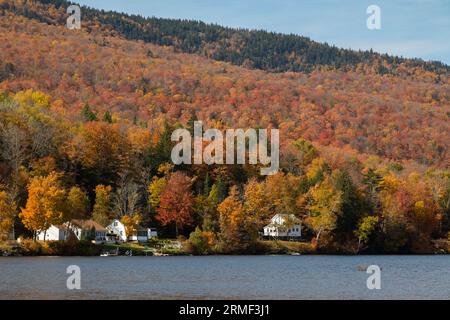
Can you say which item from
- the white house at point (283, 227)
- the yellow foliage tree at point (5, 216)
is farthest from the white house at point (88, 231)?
the white house at point (283, 227)

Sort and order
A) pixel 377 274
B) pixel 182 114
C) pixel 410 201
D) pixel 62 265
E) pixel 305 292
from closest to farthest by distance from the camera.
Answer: pixel 305 292, pixel 377 274, pixel 62 265, pixel 410 201, pixel 182 114

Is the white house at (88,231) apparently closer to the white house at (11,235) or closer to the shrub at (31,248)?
the white house at (11,235)

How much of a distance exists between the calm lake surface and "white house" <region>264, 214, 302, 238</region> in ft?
99.8

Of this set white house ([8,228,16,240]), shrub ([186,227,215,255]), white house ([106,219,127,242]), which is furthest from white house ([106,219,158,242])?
white house ([8,228,16,240])

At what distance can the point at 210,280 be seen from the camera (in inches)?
2440

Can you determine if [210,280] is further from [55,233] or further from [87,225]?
[87,225]

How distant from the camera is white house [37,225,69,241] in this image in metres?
96.5

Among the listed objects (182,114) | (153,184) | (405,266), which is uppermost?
(182,114)

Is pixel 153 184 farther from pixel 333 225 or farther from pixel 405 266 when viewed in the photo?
pixel 405 266

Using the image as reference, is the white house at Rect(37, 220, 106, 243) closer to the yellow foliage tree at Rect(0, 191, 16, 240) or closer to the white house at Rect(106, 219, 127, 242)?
the white house at Rect(106, 219, 127, 242)

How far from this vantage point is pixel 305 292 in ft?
178

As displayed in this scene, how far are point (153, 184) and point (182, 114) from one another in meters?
81.4

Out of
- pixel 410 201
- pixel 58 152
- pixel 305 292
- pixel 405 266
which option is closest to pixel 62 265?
pixel 305 292

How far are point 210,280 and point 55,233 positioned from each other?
4069cm
